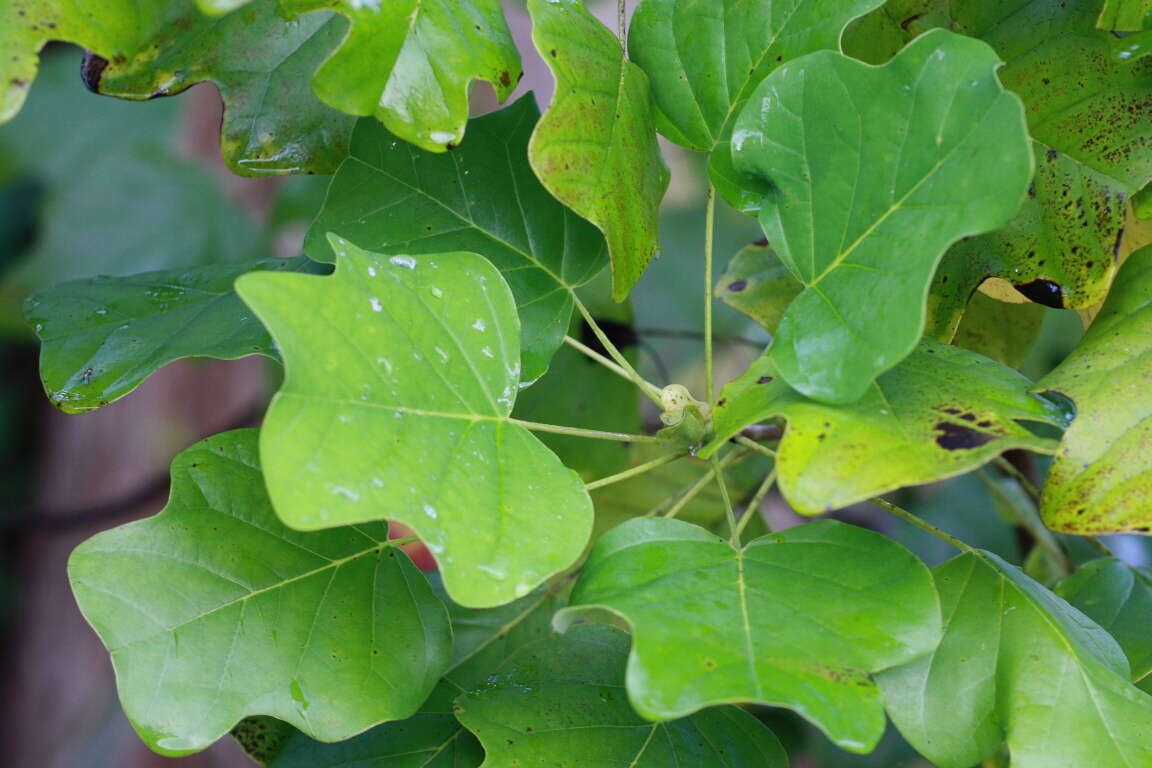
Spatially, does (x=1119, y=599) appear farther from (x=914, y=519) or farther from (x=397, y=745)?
(x=397, y=745)

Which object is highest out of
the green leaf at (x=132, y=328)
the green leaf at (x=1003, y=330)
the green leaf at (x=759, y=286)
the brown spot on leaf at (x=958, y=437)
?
the brown spot on leaf at (x=958, y=437)

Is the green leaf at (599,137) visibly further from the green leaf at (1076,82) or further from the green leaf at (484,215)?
the green leaf at (1076,82)

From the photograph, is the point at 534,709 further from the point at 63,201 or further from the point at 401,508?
the point at 63,201

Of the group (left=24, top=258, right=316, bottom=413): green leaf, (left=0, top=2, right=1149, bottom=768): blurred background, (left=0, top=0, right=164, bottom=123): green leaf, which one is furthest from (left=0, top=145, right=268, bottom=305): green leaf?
(left=0, top=0, right=164, bottom=123): green leaf

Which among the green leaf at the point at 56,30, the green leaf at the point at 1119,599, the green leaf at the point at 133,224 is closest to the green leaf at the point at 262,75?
the green leaf at the point at 56,30

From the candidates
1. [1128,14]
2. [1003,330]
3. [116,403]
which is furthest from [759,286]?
[116,403]

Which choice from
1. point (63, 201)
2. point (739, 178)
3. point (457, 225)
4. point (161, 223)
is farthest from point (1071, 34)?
point (63, 201)
